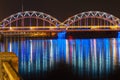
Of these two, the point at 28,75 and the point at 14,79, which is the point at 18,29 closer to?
the point at 28,75

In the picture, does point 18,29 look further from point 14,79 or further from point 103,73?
point 14,79

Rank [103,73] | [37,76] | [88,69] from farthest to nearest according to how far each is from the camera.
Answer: [88,69] < [103,73] < [37,76]

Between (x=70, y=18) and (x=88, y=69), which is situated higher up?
(x=70, y=18)

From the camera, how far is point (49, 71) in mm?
24438

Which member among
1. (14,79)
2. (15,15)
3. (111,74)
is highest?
(15,15)

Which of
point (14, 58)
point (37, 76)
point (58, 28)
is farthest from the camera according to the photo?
point (58, 28)

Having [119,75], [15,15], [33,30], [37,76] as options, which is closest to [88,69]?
[119,75]

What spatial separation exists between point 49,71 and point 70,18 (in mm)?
65974

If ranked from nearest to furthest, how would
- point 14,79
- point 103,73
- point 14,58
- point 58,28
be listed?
1. point 14,79
2. point 14,58
3. point 103,73
4. point 58,28

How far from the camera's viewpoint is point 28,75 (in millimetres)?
22562

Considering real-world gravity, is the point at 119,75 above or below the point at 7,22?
below

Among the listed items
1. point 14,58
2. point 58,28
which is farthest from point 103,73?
point 58,28

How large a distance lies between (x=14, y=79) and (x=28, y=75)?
19.0m

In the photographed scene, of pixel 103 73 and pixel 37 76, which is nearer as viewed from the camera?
pixel 37 76
